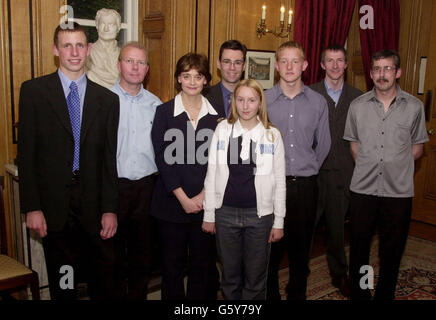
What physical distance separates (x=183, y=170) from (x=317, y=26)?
8.41 feet

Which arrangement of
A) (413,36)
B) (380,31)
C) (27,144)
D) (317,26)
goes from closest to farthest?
(27,144), (317,26), (380,31), (413,36)

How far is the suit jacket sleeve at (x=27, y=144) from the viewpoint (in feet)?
6.46

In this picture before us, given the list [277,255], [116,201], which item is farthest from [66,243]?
[277,255]

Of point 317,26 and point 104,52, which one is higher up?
point 317,26

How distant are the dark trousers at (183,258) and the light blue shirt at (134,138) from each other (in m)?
0.33

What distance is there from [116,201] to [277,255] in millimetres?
1069

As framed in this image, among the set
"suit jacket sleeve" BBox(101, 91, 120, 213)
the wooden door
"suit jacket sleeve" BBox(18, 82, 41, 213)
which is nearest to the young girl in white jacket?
"suit jacket sleeve" BBox(101, 91, 120, 213)

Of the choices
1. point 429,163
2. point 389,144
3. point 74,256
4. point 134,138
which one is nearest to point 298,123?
point 389,144

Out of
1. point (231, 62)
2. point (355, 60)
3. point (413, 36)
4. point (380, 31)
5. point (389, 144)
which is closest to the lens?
point (389, 144)

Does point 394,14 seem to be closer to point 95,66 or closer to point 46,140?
point 95,66

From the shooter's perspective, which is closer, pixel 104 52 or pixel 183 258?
pixel 183 258

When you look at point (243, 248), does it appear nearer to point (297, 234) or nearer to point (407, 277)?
point (297, 234)

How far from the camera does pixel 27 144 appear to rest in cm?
197

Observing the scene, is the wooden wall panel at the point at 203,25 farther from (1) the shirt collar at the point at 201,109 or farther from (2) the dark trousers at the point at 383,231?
(2) the dark trousers at the point at 383,231
